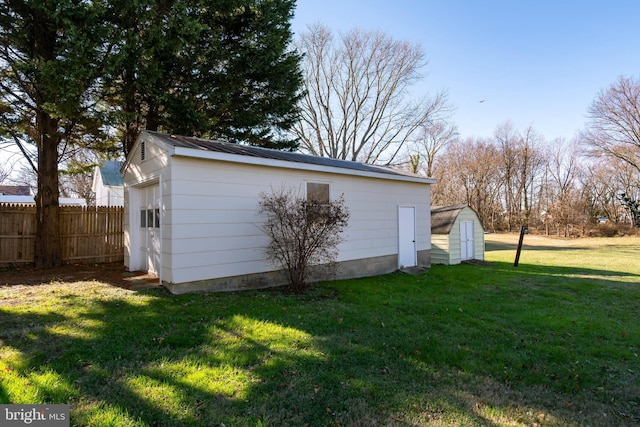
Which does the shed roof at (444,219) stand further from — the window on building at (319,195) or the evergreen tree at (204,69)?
the evergreen tree at (204,69)

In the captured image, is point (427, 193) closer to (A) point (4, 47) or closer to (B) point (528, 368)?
(B) point (528, 368)

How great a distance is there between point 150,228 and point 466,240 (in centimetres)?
1179

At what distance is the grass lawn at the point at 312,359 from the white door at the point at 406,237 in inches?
154

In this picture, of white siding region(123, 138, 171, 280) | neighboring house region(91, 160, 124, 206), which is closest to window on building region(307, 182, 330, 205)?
white siding region(123, 138, 171, 280)

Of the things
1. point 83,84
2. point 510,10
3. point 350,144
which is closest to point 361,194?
point 83,84

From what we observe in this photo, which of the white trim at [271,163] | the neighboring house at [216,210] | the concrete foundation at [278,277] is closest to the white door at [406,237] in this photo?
the concrete foundation at [278,277]

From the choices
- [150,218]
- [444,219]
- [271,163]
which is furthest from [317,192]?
[444,219]

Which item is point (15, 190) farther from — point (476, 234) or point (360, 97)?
point (476, 234)

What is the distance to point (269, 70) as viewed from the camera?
11453 mm

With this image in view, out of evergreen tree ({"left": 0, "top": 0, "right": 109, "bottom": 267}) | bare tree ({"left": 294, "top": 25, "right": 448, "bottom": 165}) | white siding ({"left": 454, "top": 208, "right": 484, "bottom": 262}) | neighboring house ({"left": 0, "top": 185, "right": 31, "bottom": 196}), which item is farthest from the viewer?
neighboring house ({"left": 0, "top": 185, "right": 31, "bottom": 196})

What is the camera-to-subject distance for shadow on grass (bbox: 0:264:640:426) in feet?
8.52

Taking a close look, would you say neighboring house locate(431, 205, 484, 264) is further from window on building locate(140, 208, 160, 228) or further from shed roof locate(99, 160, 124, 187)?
shed roof locate(99, 160, 124, 187)

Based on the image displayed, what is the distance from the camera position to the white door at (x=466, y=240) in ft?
44.1

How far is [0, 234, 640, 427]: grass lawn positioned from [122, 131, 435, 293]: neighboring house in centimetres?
68
